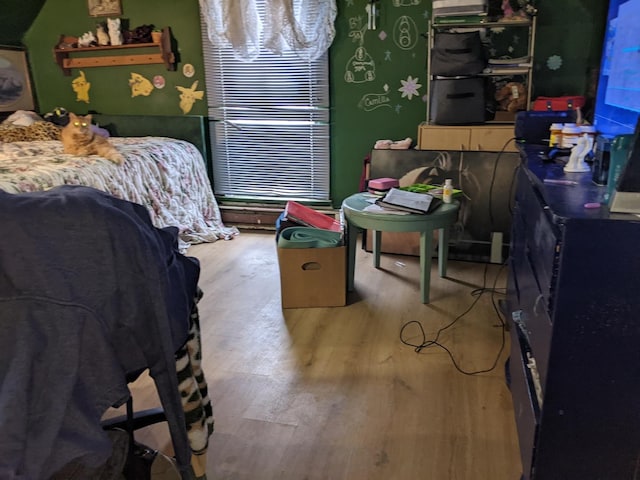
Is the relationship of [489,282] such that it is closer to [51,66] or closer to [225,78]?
[225,78]

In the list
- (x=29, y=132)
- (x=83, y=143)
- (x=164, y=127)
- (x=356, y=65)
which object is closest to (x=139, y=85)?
(x=164, y=127)

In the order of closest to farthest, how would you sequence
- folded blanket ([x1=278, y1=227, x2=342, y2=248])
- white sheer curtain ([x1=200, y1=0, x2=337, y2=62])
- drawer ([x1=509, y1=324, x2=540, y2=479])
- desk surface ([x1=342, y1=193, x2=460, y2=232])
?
drawer ([x1=509, y1=324, x2=540, y2=479])
desk surface ([x1=342, y1=193, x2=460, y2=232])
folded blanket ([x1=278, y1=227, x2=342, y2=248])
white sheer curtain ([x1=200, y1=0, x2=337, y2=62])

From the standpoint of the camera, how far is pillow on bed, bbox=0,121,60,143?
4.06 meters

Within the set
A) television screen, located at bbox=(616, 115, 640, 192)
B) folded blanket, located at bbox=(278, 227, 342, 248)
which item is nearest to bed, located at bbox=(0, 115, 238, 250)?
folded blanket, located at bbox=(278, 227, 342, 248)

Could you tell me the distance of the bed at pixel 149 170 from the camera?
308 cm

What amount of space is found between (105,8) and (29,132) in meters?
1.23

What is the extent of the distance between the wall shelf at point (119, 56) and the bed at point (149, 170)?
0.45 metres

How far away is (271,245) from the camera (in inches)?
154

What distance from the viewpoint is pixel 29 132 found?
4.12 meters

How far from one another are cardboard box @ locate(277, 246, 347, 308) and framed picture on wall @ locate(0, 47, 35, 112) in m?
3.36

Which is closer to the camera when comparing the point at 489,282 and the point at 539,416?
the point at 539,416

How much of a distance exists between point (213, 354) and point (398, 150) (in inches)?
74.3

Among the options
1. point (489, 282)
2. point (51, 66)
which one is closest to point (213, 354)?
point (489, 282)

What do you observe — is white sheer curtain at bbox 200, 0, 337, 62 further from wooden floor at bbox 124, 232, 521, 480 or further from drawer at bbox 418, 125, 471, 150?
wooden floor at bbox 124, 232, 521, 480
